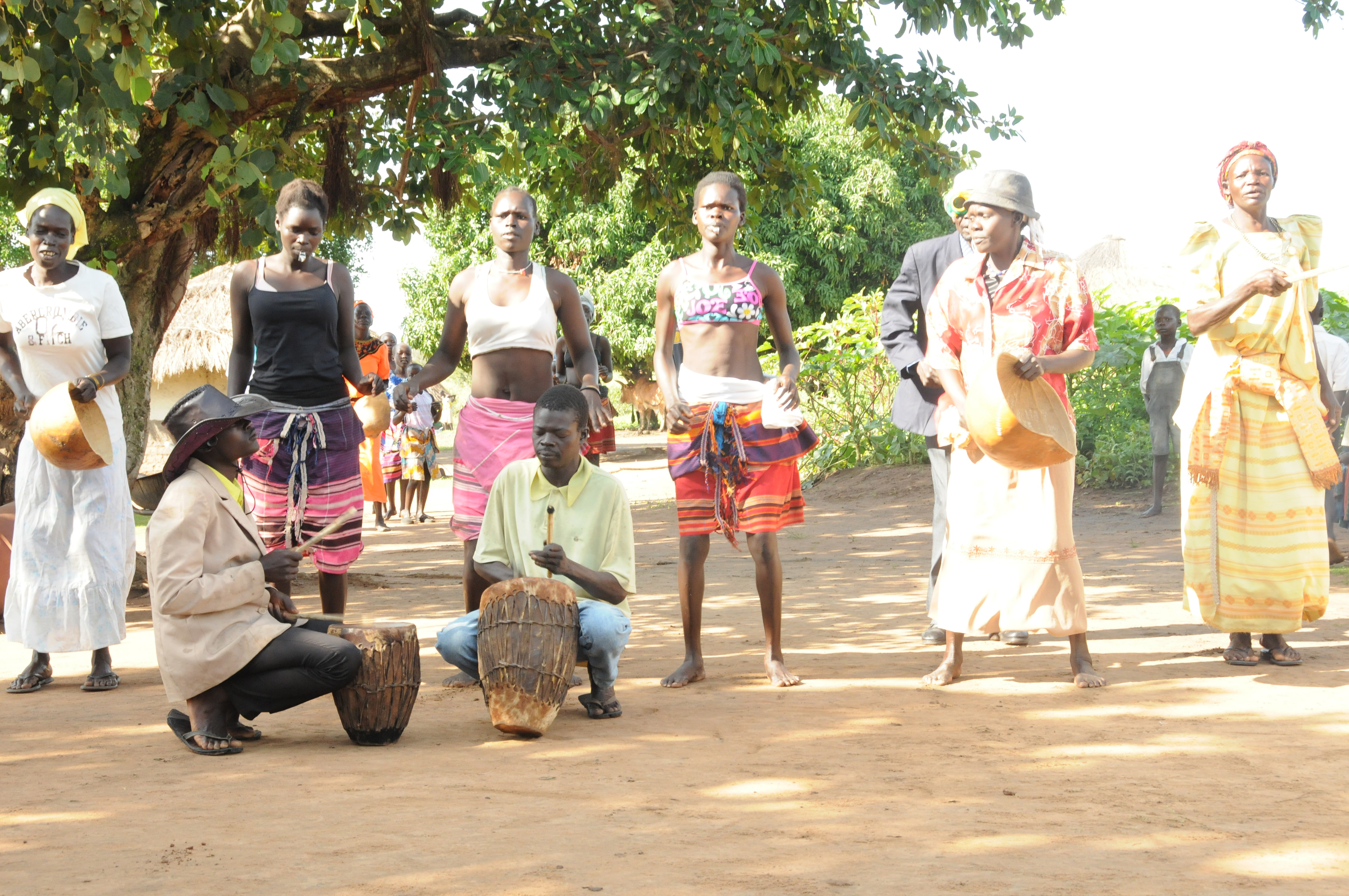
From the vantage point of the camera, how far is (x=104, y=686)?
5.66 metres

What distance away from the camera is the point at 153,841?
3.36 meters

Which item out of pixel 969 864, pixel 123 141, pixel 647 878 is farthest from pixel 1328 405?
pixel 123 141

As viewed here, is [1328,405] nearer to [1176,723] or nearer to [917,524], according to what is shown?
[1176,723]

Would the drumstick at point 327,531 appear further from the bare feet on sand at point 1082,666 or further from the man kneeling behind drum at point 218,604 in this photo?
the bare feet on sand at point 1082,666

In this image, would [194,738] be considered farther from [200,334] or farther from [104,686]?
[200,334]

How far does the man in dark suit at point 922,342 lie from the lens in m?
6.36

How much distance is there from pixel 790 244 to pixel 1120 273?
30.8 feet

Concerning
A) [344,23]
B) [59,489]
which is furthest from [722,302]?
[344,23]

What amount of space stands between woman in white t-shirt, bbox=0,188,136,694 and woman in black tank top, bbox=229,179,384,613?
67 centimetres

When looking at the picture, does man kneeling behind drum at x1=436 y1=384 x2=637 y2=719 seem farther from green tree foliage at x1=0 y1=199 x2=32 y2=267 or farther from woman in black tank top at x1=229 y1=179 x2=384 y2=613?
green tree foliage at x1=0 y1=199 x2=32 y2=267

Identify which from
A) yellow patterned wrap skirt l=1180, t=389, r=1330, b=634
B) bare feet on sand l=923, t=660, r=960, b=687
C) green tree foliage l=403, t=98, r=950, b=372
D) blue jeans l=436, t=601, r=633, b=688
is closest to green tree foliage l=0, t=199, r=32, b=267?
green tree foliage l=403, t=98, r=950, b=372

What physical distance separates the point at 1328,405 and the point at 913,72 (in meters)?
3.56

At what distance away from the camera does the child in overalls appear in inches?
467

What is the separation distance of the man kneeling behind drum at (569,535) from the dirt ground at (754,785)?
28 centimetres
